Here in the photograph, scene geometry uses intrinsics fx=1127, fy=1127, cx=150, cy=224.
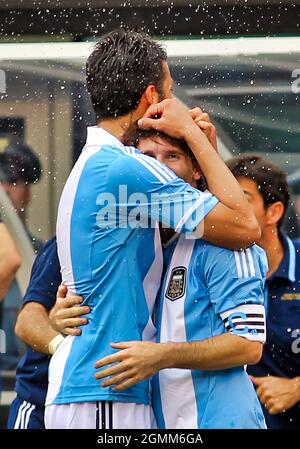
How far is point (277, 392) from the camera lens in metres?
3.83

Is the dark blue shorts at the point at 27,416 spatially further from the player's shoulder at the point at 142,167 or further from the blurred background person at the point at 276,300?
the player's shoulder at the point at 142,167

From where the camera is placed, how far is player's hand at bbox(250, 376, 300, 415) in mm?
3824

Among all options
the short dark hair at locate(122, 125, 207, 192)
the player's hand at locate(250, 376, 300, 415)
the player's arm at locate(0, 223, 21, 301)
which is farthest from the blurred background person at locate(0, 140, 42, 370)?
the short dark hair at locate(122, 125, 207, 192)

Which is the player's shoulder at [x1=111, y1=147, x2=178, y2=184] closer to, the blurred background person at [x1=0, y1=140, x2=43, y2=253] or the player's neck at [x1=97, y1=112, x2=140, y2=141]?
the player's neck at [x1=97, y1=112, x2=140, y2=141]

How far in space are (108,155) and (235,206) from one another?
359 millimetres

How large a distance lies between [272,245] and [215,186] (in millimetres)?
1233

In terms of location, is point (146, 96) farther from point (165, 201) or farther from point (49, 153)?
point (49, 153)

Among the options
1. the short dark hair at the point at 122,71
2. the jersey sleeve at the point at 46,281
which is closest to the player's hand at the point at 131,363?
the short dark hair at the point at 122,71

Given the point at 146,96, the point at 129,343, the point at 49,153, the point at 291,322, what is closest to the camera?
the point at 129,343

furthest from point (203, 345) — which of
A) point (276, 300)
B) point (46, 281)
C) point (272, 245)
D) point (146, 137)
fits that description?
point (272, 245)

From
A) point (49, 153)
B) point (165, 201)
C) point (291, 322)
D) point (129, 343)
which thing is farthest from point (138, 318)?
point (49, 153)

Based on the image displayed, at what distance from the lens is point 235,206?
2932 millimetres

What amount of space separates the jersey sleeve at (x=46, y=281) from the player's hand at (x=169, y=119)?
861mm

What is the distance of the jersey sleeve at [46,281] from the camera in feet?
12.2
